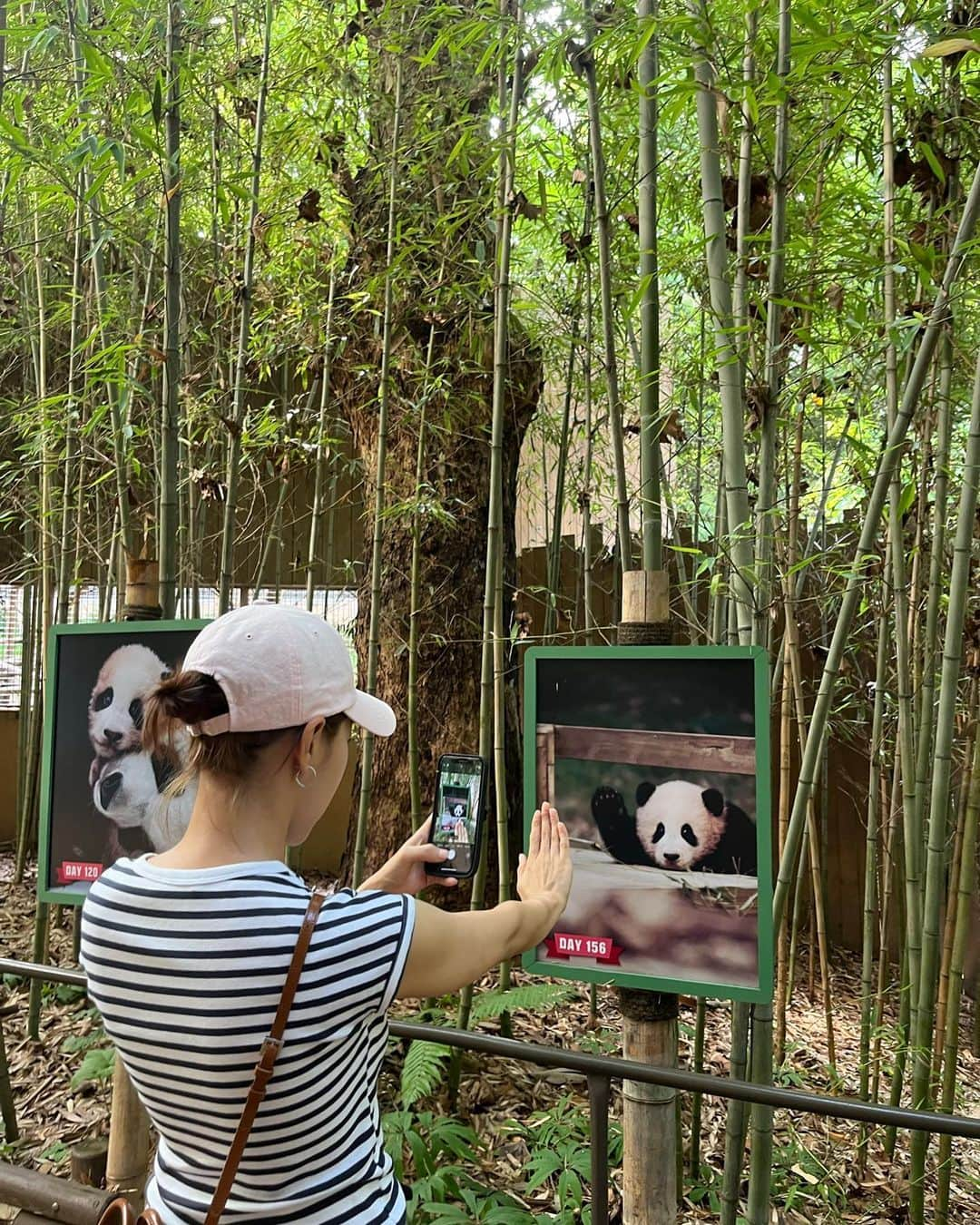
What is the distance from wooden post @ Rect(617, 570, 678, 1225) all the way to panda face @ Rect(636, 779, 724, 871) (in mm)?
212

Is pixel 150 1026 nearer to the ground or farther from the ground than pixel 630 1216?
farther from the ground

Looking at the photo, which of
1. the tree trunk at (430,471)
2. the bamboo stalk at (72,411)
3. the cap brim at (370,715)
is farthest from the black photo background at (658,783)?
the tree trunk at (430,471)

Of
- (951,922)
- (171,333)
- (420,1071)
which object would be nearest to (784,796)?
(951,922)

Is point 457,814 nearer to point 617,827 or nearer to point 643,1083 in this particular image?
point 617,827

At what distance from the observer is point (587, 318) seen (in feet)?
8.32

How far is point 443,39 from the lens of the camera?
162cm

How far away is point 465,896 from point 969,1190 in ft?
5.87

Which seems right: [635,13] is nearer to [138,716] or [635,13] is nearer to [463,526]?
[138,716]

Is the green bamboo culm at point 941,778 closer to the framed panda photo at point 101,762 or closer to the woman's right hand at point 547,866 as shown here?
the woman's right hand at point 547,866

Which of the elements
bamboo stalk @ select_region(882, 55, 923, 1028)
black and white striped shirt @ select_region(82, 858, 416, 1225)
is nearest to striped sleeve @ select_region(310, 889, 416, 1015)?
black and white striped shirt @ select_region(82, 858, 416, 1225)

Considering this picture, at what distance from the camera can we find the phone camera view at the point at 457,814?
4.07 ft

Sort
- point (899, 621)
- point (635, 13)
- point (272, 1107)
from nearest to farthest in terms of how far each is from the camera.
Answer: point (272, 1107)
point (635, 13)
point (899, 621)

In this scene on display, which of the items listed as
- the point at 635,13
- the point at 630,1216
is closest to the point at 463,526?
the point at 635,13

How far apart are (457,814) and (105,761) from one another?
0.85 metres
